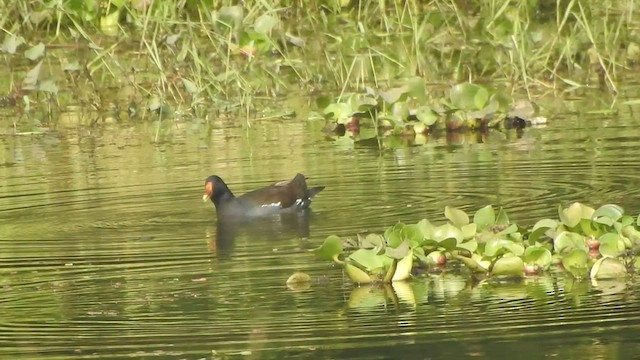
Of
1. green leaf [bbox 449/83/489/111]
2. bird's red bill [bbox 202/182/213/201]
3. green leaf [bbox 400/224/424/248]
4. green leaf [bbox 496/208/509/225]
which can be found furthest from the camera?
green leaf [bbox 449/83/489/111]

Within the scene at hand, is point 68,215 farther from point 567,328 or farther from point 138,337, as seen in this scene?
point 567,328

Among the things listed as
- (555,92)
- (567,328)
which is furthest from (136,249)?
(555,92)

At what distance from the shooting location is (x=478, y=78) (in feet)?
50.6

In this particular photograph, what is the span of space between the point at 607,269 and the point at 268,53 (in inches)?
369

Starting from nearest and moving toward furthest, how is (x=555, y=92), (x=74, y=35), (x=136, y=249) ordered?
(x=136, y=249) < (x=555, y=92) < (x=74, y=35)

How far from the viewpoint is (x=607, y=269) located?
7242 mm

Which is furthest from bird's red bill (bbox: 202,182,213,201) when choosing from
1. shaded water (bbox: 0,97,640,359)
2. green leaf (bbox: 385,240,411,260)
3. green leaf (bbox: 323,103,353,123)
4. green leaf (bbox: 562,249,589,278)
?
green leaf (bbox: 323,103,353,123)

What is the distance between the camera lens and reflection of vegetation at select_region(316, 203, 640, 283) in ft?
24.1

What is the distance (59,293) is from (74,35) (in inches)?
327

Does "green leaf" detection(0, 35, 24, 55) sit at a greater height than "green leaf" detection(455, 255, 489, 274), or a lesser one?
greater

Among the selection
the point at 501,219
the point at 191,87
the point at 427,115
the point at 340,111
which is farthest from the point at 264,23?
the point at 501,219

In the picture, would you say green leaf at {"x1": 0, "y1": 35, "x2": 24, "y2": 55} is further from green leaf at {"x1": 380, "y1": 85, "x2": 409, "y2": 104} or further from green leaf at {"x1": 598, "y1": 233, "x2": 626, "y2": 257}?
green leaf at {"x1": 598, "y1": 233, "x2": 626, "y2": 257}

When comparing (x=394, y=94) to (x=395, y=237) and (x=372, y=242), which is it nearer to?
(x=372, y=242)

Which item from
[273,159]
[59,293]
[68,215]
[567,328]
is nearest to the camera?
[567,328]
